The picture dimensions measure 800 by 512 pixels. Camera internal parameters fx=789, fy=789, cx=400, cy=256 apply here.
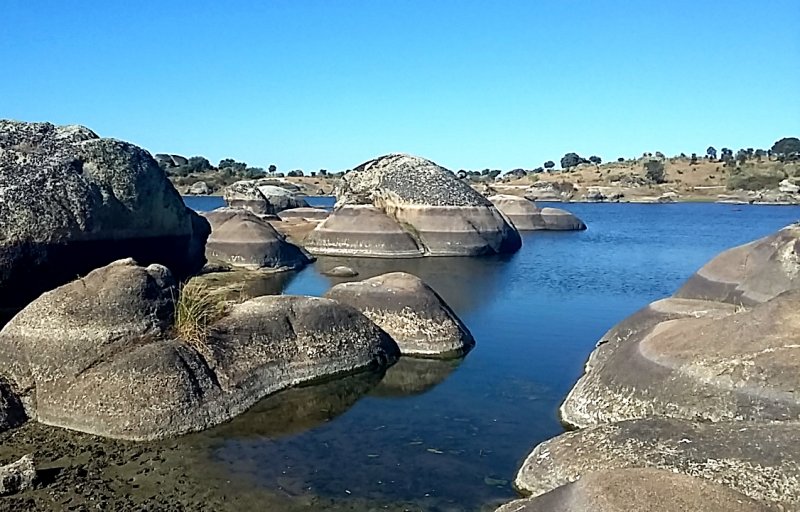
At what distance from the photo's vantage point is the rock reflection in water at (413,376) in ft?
43.3

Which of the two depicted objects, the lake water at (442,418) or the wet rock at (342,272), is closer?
the lake water at (442,418)

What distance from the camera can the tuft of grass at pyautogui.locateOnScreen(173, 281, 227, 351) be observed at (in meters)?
11.9

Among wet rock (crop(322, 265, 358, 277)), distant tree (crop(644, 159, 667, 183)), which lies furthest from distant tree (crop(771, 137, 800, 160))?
wet rock (crop(322, 265, 358, 277))

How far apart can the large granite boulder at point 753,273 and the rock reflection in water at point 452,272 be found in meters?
6.81

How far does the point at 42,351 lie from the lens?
11203 millimetres

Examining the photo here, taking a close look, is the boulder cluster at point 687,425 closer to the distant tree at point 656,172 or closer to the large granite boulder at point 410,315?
the large granite boulder at point 410,315

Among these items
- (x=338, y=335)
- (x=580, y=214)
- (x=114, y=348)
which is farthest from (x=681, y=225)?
(x=114, y=348)

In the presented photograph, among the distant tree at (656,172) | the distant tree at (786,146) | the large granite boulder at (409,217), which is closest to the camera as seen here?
the large granite boulder at (409,217)

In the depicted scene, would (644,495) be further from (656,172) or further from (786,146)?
(786,146)

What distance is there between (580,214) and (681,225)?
17.8 m

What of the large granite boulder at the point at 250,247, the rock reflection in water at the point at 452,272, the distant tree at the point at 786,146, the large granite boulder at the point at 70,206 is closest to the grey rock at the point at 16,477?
the large granite boulder at the point at 70,206

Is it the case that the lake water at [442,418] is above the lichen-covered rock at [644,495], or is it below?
below

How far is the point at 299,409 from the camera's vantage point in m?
11.8

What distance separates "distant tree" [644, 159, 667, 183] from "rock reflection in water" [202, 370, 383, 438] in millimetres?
106931
